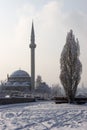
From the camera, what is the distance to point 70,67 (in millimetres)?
41656

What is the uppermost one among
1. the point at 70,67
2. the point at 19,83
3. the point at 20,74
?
the point at 20,74

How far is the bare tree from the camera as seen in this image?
41.3m

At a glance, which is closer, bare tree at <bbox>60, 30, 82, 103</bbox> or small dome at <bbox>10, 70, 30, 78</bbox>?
bare tree at <bbox>60, 30, 82, 103</bbox>

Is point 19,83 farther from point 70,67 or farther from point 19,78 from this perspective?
point 70,67

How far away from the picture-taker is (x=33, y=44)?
8219 cm

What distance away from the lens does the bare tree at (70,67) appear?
41.3m

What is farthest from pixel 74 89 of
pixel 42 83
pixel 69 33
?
pixel 42 83

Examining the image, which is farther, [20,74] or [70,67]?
[20,74]

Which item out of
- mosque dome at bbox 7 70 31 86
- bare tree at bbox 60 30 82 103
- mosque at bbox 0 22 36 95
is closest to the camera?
bare tree at bbox 60 30 82 103

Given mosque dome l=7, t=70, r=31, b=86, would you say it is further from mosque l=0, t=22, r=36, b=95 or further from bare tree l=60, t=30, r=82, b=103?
bare tree l=60, t=30, r=82, b=103

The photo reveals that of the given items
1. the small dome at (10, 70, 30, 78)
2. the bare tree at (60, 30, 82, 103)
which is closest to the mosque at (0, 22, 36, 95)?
the small dome at (10, 70, 30, 78)

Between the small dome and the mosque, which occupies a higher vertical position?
the small dome

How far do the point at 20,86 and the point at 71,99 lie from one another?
53133 mm

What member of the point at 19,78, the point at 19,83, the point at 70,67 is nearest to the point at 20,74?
the point at 19,78
